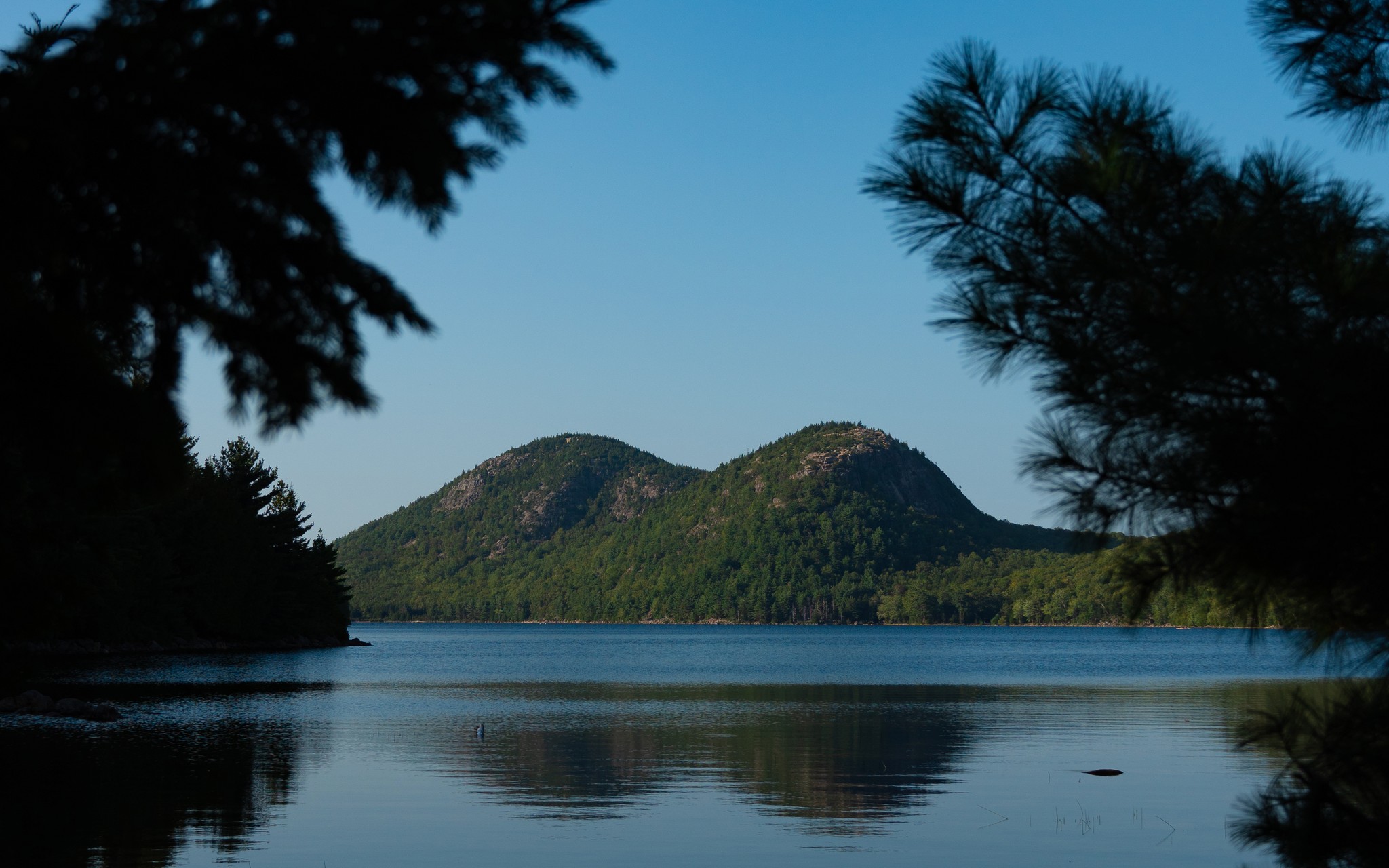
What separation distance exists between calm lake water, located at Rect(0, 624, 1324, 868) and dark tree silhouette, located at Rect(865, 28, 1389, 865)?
0.82m

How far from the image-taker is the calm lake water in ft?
61.3

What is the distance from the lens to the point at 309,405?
15.9ft

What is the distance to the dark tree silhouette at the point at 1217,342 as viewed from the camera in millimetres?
6297

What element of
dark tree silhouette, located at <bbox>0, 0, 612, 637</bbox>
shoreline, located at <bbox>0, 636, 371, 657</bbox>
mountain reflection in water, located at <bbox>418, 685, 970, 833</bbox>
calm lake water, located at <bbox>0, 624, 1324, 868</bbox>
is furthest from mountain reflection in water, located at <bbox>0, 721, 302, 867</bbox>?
shoreline, located at <bbox>0, 636, 371, 657</bbox>

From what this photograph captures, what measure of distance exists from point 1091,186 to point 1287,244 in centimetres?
106

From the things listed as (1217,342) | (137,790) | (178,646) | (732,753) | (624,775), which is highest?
(1217,342)

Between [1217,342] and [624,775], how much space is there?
22.9m

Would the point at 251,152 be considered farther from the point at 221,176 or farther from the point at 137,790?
the point at 137,790

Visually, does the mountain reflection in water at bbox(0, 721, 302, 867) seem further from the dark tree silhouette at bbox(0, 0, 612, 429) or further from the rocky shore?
the dark tree silhouette at bbox(0, 0, 612, 429)

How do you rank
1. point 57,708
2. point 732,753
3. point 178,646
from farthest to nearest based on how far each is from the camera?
point 178,646, point 57,708, point 732,753

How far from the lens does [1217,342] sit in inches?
241

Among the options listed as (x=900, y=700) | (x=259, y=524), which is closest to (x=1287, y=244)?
(x=900, y=700)

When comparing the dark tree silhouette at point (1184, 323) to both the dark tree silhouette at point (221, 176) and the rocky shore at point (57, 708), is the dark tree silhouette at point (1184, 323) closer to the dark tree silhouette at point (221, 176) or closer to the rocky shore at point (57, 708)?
the dark tree silhouette at point (221, 176)

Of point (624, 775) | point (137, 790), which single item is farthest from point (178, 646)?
point (137, 790)
